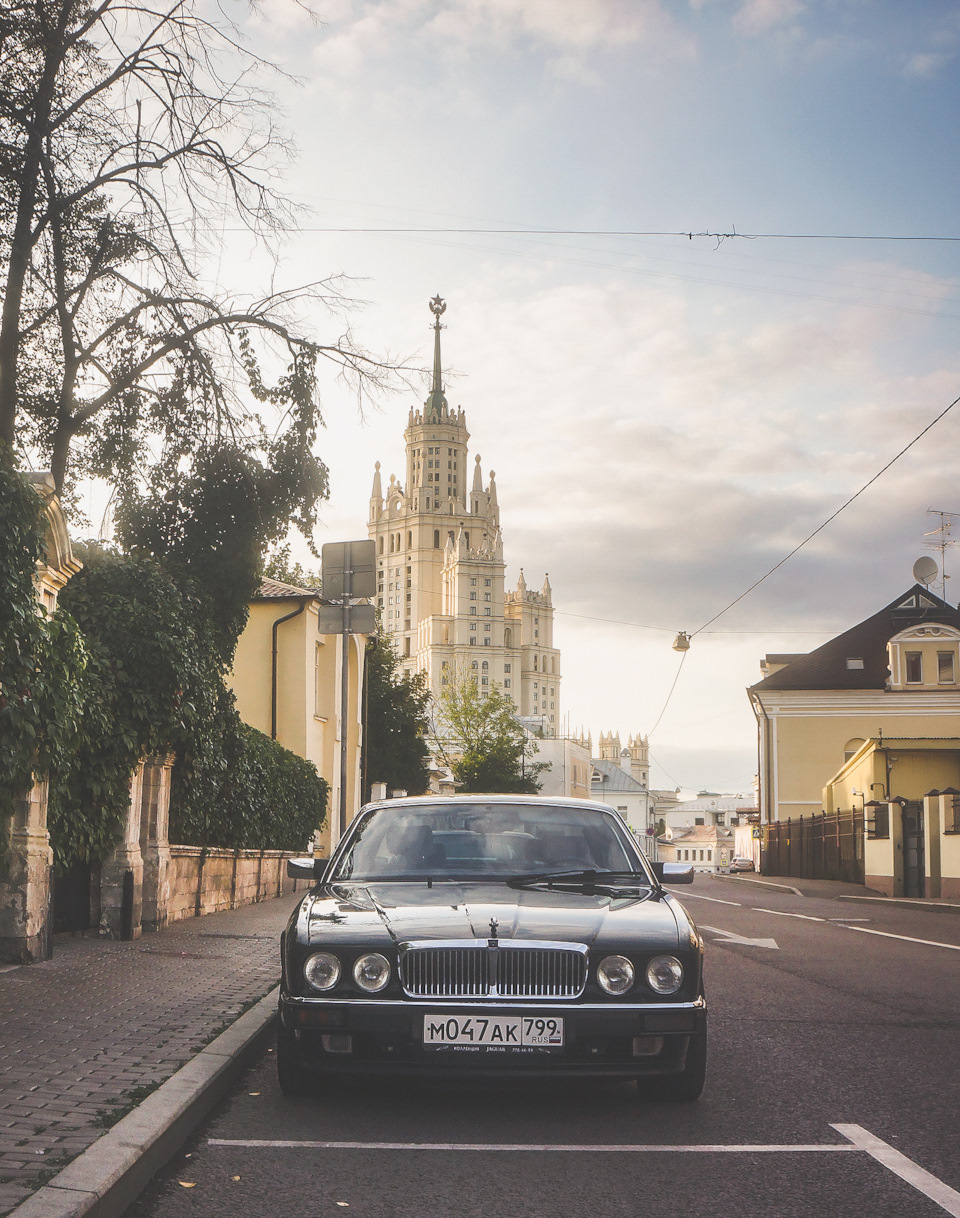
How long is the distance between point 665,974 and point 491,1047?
814mm

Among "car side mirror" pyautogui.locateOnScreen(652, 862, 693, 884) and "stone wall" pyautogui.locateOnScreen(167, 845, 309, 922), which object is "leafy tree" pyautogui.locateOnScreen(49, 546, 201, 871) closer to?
"stone wall" pyautogui.locateOnScreen(167, 845, 309, 922)

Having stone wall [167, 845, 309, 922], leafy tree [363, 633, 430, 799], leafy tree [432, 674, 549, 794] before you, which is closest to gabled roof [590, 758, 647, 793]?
leafy tree [432, 674, 549, 794]

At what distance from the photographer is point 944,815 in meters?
28.2

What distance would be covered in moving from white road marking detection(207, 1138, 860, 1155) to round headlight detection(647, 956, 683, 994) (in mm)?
668

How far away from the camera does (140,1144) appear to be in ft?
15.4

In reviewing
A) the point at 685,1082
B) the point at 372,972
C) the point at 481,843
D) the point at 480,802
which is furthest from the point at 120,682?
the point at 685,1082

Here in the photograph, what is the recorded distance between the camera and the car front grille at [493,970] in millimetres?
5629

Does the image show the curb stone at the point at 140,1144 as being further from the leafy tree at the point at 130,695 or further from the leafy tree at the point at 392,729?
the leafy tree at the point at 392,729

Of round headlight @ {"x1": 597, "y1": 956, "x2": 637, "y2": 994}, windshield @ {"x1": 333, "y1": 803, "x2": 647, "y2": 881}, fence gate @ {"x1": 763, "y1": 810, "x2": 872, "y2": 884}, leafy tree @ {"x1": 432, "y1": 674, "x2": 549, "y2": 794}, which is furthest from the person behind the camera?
leafy tree @ {"x1": 432, "y1": 674, "x2": 549, "y2": 794}

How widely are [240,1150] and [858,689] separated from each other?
54050mm

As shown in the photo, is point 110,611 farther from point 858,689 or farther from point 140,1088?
point 858,689

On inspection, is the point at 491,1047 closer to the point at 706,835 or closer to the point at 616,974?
the point at 616,974

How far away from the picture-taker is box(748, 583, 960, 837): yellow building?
183 feet

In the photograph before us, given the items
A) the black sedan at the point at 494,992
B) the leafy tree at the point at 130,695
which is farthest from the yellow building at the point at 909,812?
the black sedan at the point at 494,992
